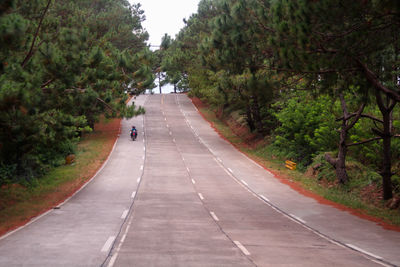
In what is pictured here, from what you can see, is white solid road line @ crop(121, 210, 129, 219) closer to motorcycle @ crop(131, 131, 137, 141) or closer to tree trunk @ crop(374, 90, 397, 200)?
tree trunk @ crop(374, 90, 397, 200)

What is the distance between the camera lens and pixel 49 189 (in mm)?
22750

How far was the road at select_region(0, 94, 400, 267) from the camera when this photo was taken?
9586 millimetres

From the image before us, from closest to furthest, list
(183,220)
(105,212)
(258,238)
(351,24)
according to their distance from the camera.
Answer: (258,238), (351,24), (183,220), (105,212)

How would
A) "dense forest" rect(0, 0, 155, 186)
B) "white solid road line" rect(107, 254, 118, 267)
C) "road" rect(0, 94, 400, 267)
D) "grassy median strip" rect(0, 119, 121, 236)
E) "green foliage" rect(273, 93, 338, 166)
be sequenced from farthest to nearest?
"green foliage" rect(273, 93, 338, 166) → "grassy median strip" rect(0, 119, 121, 236) → "dense forest" rect(0, 0, 155, 186) → "road" rect(0, 94, 400, 267) → "white solid road line" rect(107, 254, 118, 267)

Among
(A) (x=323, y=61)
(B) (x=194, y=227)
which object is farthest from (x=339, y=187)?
(B) (x=194, y=227)

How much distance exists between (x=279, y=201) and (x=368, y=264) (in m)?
10.5

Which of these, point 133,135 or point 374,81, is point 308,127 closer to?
point 374,81

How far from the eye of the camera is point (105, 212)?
53.2ft

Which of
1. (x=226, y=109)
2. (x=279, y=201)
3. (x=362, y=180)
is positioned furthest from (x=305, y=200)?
(x=226, y=109)

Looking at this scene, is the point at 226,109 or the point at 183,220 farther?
the point at 226,109

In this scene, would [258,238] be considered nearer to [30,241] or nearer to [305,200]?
[30,241]

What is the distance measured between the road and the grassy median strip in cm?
84

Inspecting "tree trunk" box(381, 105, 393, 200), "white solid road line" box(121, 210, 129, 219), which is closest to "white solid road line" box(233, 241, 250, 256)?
"white solid road line" box(121, 210, 129, 219)

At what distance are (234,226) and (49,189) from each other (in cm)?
1262
